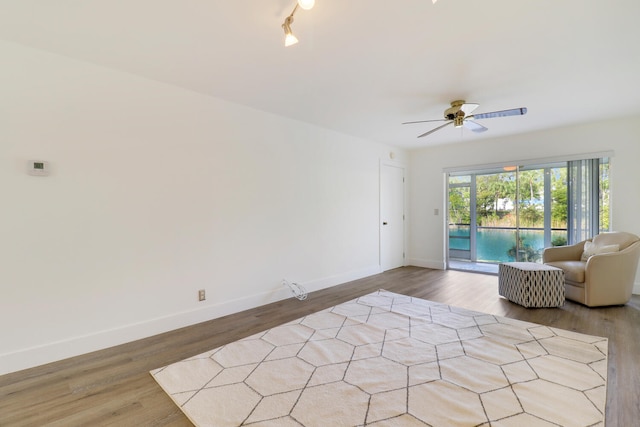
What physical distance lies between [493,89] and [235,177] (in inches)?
121

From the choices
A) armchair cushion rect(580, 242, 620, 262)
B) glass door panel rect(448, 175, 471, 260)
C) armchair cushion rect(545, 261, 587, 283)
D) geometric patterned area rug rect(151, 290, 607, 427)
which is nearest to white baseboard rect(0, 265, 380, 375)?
geometric patterned area rug rect(151, 290, 607, 427)

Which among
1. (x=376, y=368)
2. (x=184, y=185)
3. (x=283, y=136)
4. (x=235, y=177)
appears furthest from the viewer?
(x=283, y=136)

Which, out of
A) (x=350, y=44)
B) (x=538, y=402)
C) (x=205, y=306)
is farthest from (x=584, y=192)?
(x=205, y=306)

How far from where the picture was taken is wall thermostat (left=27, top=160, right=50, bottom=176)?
7.60 ft

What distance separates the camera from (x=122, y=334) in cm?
269

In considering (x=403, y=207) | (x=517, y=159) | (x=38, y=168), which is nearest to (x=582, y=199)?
(x=517, y=159)

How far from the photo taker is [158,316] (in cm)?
291

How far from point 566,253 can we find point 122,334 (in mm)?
5746

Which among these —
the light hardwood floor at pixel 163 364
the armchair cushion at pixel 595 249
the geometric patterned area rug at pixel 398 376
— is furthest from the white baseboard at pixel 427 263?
the geometric patterned area rug at pixel 398 376

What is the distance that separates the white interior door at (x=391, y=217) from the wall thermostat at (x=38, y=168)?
472 cm

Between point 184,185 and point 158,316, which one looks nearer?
point 158,316

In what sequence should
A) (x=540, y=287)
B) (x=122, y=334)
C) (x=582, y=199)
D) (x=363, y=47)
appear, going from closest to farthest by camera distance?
(x=363, y=47) → (x=122, y=334) → (x=540, y=287) → (x=582, y=199)

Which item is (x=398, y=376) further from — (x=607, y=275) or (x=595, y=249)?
(x=595, y=249)

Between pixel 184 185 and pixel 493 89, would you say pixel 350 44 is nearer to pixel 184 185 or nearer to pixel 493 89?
pixel 493 89
